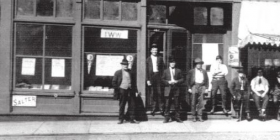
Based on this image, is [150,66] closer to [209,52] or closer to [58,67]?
[209,52]

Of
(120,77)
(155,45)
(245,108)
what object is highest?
(155,45)

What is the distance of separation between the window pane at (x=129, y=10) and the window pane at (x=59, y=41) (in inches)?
72.0

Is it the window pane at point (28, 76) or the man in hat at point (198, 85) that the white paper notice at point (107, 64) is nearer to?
the window pane at point (28, 76)

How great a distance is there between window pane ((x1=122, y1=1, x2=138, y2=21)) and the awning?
3579 millimetres

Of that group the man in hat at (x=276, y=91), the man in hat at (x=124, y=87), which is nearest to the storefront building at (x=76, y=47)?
the man in hat at (x=124, y=87)

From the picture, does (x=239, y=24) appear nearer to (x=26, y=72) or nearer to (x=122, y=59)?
(x=122, y=59)

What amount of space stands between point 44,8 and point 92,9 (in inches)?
59.7

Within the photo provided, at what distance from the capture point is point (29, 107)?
474 inches

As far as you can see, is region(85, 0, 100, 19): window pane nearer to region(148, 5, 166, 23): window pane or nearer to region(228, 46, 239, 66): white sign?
region(148, 5, 166, 23): window pane

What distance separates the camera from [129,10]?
12.6 metres

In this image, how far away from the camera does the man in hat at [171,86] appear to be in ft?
39.4

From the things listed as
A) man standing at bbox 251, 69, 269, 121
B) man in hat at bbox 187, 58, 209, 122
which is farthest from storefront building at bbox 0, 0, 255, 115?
man standing at bbox 251, 69, 269, 121

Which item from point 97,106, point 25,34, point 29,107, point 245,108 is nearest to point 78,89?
point 97,106

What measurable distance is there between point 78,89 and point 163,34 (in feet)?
11.2
